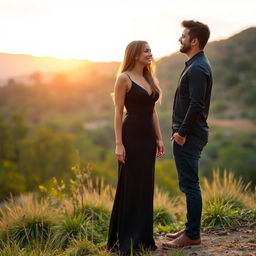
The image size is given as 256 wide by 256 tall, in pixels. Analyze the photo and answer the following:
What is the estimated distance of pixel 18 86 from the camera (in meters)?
97.9

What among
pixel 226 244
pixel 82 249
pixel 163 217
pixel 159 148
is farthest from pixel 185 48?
pixel 163 217

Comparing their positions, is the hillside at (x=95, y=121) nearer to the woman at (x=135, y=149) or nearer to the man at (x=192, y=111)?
the woman at (x=135, y=149)

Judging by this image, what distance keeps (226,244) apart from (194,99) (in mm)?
1649

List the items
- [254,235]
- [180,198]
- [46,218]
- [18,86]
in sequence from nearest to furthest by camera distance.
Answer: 1. [254,235]
2. [46,218]
3. [180,198]
4. [18,86]

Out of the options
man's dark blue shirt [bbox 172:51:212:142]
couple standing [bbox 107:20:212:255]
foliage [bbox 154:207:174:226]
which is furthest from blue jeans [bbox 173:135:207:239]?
foliage [bbox 154:207:174:226]

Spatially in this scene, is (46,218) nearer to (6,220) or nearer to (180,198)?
(6,220)

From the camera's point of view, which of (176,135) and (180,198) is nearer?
(176,135)

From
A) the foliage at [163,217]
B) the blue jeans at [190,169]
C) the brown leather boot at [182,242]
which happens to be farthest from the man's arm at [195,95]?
the foliage at [163,217]

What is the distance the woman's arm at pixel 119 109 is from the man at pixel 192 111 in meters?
0.50

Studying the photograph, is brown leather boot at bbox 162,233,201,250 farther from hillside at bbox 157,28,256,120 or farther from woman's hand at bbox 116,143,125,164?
hillside at bbox 157,28,256,120

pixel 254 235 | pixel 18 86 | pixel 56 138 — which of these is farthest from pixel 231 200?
pixel 18 86

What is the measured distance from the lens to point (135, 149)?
4.33 m

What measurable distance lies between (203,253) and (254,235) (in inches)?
37.7

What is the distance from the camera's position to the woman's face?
4.28 meters
